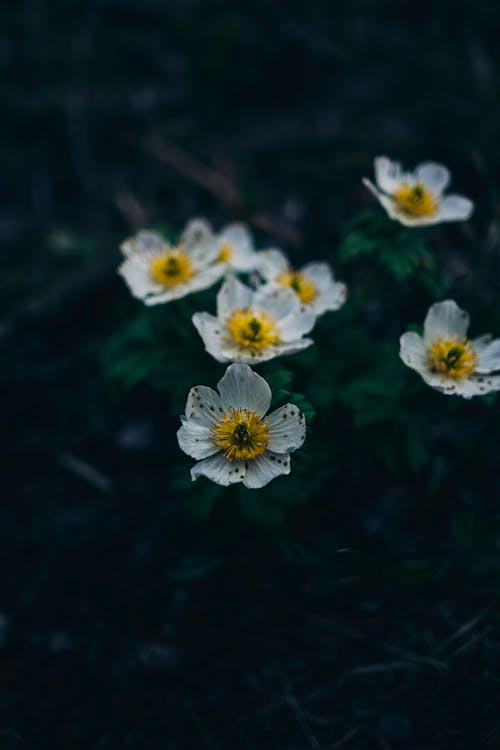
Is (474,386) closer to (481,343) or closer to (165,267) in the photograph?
(481,343)

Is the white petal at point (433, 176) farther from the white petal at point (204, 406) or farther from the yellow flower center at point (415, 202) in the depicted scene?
the white petal at point (204, 406)

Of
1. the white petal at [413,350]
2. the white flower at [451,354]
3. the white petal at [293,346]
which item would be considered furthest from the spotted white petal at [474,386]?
the white petal at [293,346]

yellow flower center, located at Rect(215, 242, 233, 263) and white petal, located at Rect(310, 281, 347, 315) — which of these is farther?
yellow flower center, located at Rect(215, 242, 233, 263)

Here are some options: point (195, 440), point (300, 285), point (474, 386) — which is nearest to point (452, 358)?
point (474, 386)

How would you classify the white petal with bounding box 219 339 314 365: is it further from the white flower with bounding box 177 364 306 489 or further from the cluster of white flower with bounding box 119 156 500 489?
the white flower with bounding box 177 364 306 489

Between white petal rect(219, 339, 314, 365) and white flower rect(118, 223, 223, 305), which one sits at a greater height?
white flower rect(118, 223, 223, 305)

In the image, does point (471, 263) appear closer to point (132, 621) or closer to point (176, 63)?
point (132, 621)

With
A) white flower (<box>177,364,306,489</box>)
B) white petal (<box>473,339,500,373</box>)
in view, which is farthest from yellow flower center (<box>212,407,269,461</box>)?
white petal (<box>473,339,500,373</box>)
